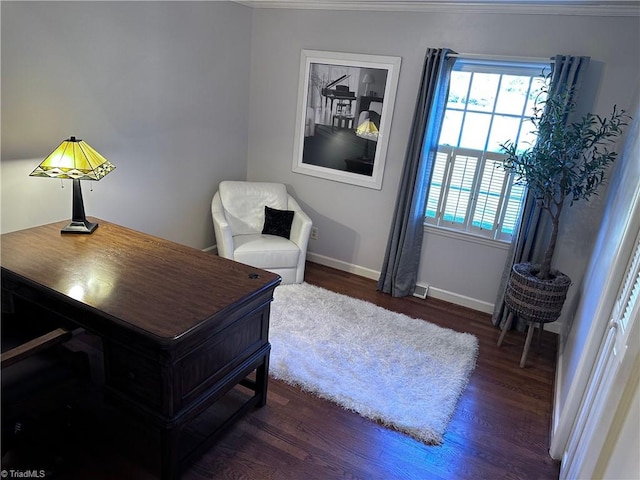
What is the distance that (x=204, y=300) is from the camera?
1918mm

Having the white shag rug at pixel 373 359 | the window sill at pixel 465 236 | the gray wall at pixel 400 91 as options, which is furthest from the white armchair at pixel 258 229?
the window sill at pixel 465 236

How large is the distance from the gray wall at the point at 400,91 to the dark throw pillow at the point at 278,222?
465mm

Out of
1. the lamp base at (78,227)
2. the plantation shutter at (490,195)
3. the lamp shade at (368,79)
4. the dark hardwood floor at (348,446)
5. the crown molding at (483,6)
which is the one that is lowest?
the dark hardwood floor at (348,446)

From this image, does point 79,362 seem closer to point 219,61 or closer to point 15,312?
point 15,312

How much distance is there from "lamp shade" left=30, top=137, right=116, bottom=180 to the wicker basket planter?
Result: 111 inches

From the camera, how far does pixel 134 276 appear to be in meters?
2.08

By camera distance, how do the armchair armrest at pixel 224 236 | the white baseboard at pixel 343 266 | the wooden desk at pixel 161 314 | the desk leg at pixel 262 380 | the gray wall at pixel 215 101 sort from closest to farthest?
1. the wooden desk at pixel 161 314
2. the desk leg at pixel 262 380
3. the gray wall at pixel 215 101
4. the armchair armrest at pixel 224 236
5. the white baseboard at pixel 343 266

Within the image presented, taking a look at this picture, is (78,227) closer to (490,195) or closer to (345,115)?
(345,115)

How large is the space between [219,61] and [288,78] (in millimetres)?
664

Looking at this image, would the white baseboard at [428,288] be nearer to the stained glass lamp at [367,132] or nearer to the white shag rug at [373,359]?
the white shag rug at [373,359]

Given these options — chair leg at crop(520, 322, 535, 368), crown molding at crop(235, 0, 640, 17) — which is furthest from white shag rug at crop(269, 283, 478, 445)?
crown molding at crop(235, 0, 640, 17)

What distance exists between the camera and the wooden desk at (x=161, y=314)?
5.69ft

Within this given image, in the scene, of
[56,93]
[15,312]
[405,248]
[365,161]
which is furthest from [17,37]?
[405,248]

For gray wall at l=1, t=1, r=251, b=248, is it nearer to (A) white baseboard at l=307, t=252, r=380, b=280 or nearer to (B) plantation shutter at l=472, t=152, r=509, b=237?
(A) white baseboard at l=307, t=252, r=380, b=280
